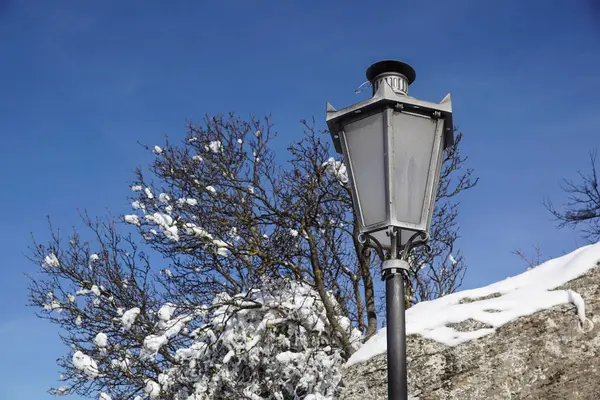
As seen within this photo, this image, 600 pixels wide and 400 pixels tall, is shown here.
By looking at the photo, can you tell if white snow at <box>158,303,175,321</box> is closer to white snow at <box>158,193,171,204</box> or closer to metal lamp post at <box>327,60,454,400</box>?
white snow at <box>158,193,171,204</box>

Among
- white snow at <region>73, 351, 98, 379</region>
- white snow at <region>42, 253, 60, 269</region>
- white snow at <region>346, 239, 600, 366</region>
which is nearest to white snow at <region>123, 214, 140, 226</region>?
white snow at <region>42, 253, 60, 269</region>

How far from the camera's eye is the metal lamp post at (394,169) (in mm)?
2600

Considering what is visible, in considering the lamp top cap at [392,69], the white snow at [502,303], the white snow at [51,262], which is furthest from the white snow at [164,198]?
the lamp top cap at [392,69]

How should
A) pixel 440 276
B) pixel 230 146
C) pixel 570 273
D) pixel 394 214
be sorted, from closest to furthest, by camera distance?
1. pixel 394 214
2. pixel 570 273
3. pixel 230 146
4. pixel 440 276

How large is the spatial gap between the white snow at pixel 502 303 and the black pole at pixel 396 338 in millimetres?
1619

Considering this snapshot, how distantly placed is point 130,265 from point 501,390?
8617 millimetres

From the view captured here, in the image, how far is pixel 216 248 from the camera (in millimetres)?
9367

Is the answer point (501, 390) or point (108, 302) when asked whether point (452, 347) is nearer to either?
point (501, 390)

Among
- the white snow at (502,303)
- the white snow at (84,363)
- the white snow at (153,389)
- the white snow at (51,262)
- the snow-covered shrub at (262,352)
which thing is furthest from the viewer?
the white snow at (51,262)

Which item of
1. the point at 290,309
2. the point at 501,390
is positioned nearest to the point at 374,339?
the point at 501,390

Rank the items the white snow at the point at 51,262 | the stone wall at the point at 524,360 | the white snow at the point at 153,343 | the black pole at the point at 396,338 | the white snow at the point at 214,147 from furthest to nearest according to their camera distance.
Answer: the white snow at the point at 51,262
the white snow at the point at 214,147
the white snow at the point at 153,343
the stone wall at the point at 524,360
the black pole at the point at 396,338

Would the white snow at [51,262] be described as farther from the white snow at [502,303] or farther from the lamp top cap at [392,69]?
the lamp top cap at [392,69]

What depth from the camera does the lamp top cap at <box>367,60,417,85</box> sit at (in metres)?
2.89

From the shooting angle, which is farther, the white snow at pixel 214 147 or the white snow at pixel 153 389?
the white snow at pixel 214 147
